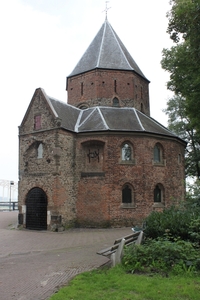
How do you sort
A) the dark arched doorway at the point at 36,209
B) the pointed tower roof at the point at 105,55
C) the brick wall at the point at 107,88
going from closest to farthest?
the dark arched doorway at the point at 36,209 < the brick wall at the point at 107,88 < the pointed tower roof at the point at 105,55

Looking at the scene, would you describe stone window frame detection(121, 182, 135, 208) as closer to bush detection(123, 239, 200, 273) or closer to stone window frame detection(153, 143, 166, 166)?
stone window frame detection(153, 143, 166, 166)

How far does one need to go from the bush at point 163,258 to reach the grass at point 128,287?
47cm

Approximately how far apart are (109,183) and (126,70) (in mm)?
11214

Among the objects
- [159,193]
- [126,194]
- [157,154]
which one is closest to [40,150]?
[126,194]

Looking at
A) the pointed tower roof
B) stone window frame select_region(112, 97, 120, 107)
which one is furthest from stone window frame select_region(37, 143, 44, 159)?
the pointed tower roof

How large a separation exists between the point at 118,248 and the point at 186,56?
10.8m

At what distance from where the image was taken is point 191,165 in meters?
32.5

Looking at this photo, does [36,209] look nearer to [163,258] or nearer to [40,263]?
[40,263]

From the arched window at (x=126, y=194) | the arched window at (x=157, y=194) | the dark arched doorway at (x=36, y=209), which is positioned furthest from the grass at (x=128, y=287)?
the arched window at (x=157, y=194)

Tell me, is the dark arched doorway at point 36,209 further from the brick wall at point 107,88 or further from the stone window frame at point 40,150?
the brick wall at point 107,88

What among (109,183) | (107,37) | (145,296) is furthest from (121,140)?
(145,296)

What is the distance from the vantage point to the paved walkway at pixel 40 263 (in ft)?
21.9

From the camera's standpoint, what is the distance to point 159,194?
71.0ft

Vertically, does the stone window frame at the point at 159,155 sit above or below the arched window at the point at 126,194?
above
